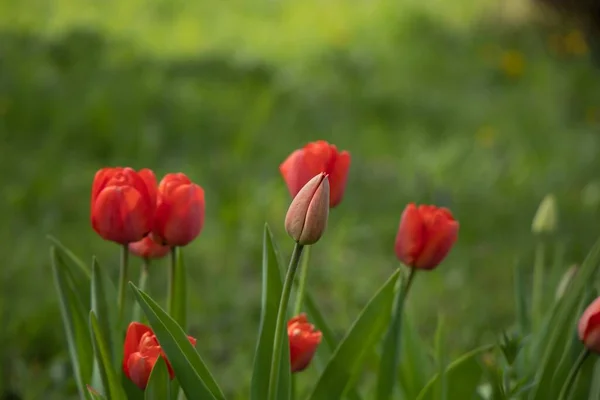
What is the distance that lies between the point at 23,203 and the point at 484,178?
1544 mm

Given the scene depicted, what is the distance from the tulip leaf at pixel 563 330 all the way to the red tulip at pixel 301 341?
254 millimetres

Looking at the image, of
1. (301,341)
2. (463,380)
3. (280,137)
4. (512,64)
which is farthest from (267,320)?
(512,64)

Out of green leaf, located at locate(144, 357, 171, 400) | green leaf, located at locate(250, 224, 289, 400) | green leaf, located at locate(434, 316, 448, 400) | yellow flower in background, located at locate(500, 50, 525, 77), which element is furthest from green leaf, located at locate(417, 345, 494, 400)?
yellow flower in background, located at locate(500, 50, 525, 77)

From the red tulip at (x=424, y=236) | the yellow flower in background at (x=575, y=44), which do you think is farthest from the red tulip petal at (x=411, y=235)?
the yellow flower in background at (x=575, y=44)

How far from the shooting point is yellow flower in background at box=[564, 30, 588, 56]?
445cm

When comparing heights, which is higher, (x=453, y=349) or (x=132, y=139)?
(x=132, y=139)

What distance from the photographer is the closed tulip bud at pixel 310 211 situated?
0.71m

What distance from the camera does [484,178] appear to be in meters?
2.86

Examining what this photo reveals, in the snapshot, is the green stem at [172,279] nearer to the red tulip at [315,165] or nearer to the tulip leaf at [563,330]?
the red tulip at [315,165]

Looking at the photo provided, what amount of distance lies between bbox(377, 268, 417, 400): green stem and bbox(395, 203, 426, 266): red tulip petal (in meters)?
0.03

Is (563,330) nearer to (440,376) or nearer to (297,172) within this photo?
(440,376)

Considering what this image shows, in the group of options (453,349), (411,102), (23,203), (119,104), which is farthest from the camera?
(411,102)

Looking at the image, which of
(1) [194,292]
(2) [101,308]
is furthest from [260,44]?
(2) [101,308]

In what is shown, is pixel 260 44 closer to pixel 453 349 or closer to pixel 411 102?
pixel 411 102
